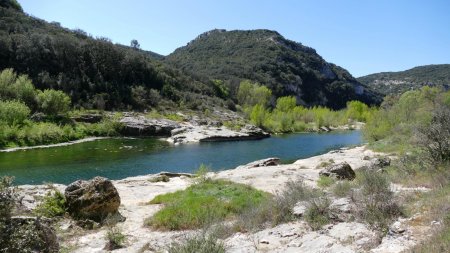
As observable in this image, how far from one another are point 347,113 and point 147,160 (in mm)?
102635

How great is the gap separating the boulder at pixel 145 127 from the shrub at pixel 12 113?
62.9 ft

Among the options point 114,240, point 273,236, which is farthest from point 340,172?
point 114,240

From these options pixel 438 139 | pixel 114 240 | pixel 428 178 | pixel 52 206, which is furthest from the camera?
pixel 438 139

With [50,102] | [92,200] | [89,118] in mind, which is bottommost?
[89,118]

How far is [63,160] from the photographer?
4422 centimetres

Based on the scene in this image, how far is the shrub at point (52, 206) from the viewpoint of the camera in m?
14.8

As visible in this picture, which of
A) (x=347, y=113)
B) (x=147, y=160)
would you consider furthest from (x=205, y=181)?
(x=347, y=113)

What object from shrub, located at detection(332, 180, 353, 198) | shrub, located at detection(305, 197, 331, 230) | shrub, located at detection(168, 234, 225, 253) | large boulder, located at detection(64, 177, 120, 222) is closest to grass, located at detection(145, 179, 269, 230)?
large boulder, located at detection(64, 177, 120, 222)

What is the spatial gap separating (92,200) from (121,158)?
32.3 meters

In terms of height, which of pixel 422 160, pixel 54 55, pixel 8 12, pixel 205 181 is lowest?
pixel 205 181

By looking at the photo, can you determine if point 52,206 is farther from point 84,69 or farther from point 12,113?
point 84,69

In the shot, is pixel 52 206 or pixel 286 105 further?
pixel 286 105

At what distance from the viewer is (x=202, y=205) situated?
15586 mm

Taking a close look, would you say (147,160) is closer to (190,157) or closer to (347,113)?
(190,157)
